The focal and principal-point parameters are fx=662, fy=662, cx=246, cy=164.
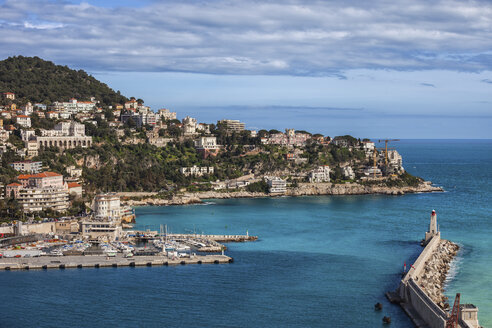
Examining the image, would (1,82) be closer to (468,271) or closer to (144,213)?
(144,213)

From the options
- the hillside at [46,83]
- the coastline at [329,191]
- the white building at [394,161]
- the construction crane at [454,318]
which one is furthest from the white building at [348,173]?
the construction crane at [454,318]

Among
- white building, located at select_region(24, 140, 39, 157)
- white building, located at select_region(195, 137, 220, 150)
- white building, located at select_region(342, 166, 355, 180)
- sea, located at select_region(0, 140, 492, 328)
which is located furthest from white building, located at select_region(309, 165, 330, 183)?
white building, located at select_region(24, 140, 39, 157)

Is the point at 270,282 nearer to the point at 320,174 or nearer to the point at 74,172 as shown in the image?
the point at 74,172

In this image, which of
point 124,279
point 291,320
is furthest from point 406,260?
point 124,279

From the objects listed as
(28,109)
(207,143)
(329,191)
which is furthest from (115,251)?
(207,143)

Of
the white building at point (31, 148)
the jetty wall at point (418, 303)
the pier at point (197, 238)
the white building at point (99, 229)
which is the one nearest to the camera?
the jetty wall at point (418, 303)

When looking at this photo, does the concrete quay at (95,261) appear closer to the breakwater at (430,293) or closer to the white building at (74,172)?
the breakwater at (430,293)
